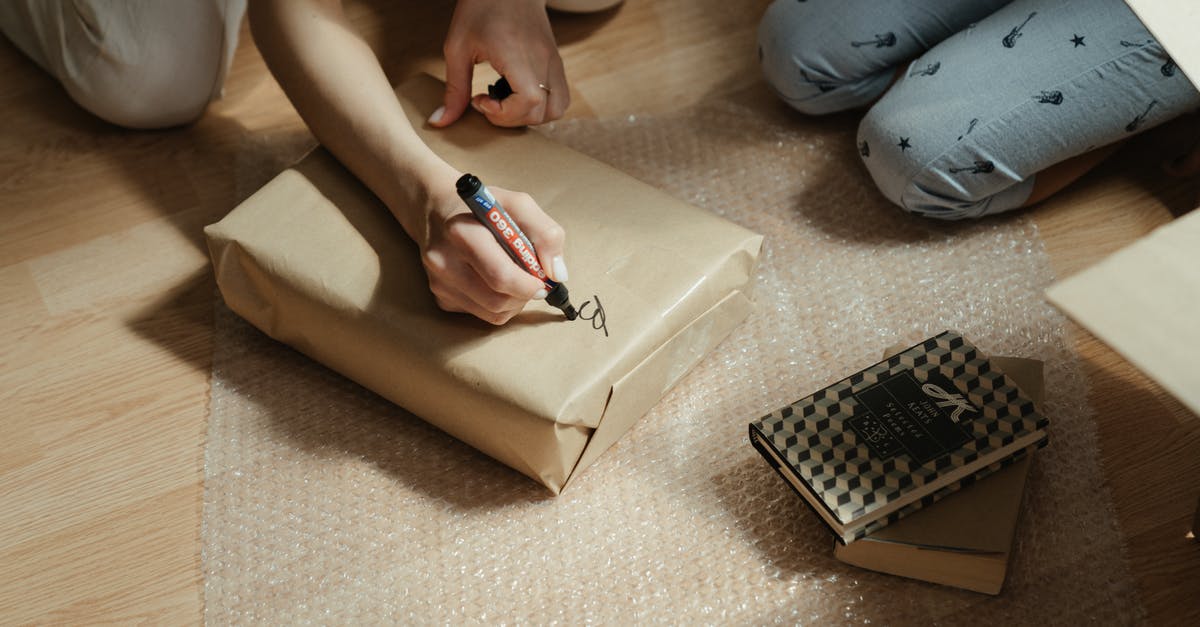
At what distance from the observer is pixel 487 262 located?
0.74 m

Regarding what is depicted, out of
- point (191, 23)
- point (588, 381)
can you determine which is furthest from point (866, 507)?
point (191, 23)

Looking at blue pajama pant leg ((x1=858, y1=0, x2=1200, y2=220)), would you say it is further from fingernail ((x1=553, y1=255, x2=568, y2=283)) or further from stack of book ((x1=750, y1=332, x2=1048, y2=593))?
fingernail ((x1=553, y1=255, x2=568, y2=283))

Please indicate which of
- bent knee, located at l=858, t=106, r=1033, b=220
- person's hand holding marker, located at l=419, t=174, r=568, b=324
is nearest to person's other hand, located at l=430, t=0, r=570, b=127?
person's hand holding marker, located at l=419, t=174, r=568, b=324

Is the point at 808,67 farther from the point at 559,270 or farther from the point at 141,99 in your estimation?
the point at 141,99

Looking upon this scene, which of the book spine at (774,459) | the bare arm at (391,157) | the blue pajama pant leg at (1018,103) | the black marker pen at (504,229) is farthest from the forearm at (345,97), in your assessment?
the blue pajama pant leg at (1018,103)

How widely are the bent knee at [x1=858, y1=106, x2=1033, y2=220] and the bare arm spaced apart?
383 mm

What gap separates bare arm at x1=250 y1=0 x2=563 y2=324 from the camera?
765 millimetres

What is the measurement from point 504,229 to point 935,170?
44cm

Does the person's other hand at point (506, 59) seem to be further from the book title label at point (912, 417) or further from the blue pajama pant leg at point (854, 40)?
the book title label at point (912, 417)

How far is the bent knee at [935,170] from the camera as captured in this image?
36.4 inches

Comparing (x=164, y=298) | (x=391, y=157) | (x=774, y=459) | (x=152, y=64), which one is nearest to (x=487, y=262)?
(x=391, y=157)

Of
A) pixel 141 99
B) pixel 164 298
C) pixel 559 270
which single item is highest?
pixel 559 270

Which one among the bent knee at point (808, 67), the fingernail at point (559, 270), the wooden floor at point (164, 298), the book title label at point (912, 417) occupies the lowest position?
the wooden floor at point (164, 298)

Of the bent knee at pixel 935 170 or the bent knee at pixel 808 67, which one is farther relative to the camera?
the bent knee at pixel 808 67
